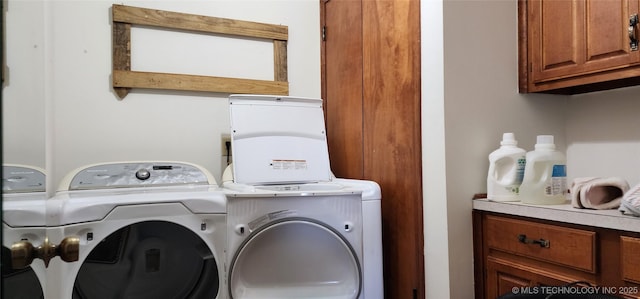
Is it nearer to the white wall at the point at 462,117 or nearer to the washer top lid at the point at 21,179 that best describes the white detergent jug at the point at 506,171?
the white wall at the point at 462,117

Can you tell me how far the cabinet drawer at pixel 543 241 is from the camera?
49.6 inches

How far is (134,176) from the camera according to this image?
1734 millimetres

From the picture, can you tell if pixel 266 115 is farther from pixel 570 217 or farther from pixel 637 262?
pixel 637 262

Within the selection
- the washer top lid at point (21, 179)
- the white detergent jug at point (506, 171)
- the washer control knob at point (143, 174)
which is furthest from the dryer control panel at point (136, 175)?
the white detergent jug at point (506, 171)

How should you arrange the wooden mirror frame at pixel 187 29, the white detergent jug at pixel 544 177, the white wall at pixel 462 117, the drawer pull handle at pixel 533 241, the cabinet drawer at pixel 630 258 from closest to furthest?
the cabinet drawer at pixel 630 258
the drawer pull handle at pixel 533 241
the white detergent jug at pixel 544 177
the white wall at pixel 462 117
the wooden mirror frame at pixel 187 29

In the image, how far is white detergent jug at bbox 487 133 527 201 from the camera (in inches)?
62.1

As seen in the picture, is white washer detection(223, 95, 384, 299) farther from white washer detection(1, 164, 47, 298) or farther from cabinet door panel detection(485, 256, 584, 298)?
white washer detection(1, 164, 47, 298)

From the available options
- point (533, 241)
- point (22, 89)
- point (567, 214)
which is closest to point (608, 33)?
point (567, 214)

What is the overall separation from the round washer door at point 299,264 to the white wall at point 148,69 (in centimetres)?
82

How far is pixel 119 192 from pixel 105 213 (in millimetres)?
187

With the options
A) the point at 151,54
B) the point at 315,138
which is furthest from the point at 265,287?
the point at 151,54

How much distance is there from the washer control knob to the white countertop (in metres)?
1.42

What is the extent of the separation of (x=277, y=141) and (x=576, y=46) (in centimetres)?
136

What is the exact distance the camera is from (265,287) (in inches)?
62.3
